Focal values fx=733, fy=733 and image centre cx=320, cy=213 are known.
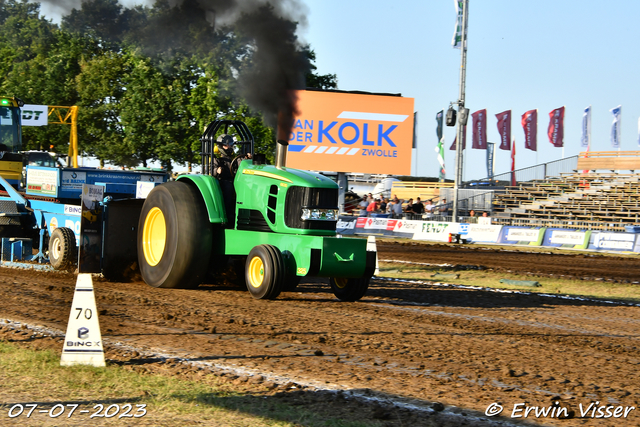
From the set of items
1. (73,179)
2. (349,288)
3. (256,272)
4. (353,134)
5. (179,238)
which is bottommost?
(349,288)

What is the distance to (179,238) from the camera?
9523 millimetres

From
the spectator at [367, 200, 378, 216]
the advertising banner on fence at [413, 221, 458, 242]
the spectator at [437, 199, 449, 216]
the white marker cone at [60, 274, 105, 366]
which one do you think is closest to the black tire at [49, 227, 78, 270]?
the white marker cone at [60, 274, 105, 366]

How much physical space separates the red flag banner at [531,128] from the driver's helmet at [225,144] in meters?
39.7

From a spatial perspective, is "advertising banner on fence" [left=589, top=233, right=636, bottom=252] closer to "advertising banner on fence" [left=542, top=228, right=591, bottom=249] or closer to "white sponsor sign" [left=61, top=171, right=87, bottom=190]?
"advertising banner on fence" [left=542, top=228, right=591, bottom=249]

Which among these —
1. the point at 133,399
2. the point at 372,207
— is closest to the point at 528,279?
the point at 133,399

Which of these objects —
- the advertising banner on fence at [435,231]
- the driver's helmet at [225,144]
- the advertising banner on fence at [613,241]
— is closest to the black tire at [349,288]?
the driver's helmet at [225,144]

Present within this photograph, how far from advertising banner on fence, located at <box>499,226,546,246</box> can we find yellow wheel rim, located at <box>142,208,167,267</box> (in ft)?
56.9

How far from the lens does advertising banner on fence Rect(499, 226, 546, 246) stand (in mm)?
24859

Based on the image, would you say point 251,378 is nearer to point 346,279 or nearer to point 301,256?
point 301,256

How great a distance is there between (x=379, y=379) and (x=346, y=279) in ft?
13.9

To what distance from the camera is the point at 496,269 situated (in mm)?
16078

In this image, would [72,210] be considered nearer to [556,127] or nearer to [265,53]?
[265,53]

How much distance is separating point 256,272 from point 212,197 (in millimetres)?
1267

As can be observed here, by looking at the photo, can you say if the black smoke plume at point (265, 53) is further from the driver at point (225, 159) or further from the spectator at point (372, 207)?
the spectator at point (372, 207)
